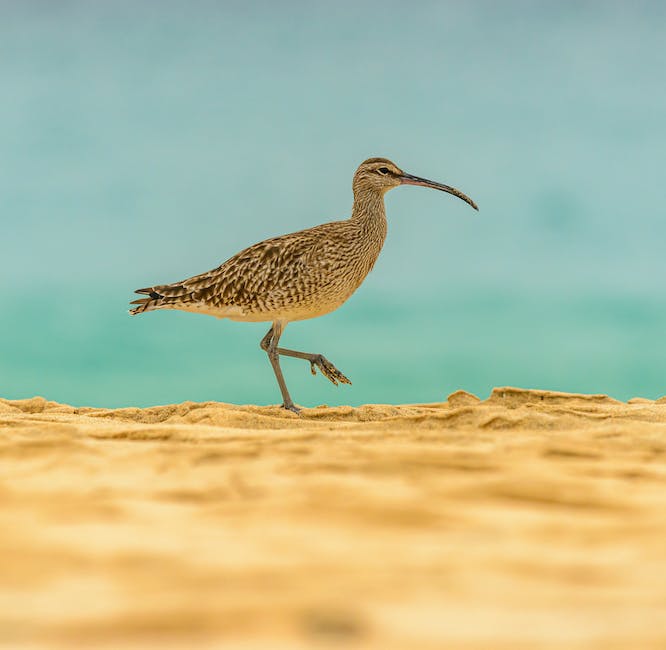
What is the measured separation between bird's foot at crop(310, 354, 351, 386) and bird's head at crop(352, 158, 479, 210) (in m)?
2.10

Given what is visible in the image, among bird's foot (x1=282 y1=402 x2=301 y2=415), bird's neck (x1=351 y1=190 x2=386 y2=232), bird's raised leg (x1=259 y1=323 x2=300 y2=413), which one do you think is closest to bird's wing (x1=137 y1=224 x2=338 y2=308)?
bird's raised leg (x1=259 y1=323 x2=300 y2=413)

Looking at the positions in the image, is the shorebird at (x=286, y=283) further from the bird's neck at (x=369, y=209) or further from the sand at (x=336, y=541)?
the sand at (x=336, y=541)

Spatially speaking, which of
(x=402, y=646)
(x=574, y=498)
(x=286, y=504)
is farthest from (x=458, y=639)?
(x=574, y=498)

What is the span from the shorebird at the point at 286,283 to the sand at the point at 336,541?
3681mm

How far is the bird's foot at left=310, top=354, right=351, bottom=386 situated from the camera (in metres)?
8.55

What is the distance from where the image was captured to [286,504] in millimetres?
3166

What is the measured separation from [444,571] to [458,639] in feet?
1.66

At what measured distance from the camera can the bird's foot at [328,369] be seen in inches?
336

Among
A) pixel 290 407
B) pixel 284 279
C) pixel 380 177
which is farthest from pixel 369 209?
pixel 290 407

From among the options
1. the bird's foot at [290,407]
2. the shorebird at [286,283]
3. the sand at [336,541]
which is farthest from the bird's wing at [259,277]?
the sand at [336,541]

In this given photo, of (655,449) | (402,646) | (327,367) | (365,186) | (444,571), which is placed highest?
(365,186)

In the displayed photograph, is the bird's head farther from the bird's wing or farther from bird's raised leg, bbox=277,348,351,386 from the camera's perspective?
bird's raised leg, bbox=277,348,351,386

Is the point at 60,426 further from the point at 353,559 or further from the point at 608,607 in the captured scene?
the point at 608,607

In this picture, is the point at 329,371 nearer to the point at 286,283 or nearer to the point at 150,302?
the point at 286,283
